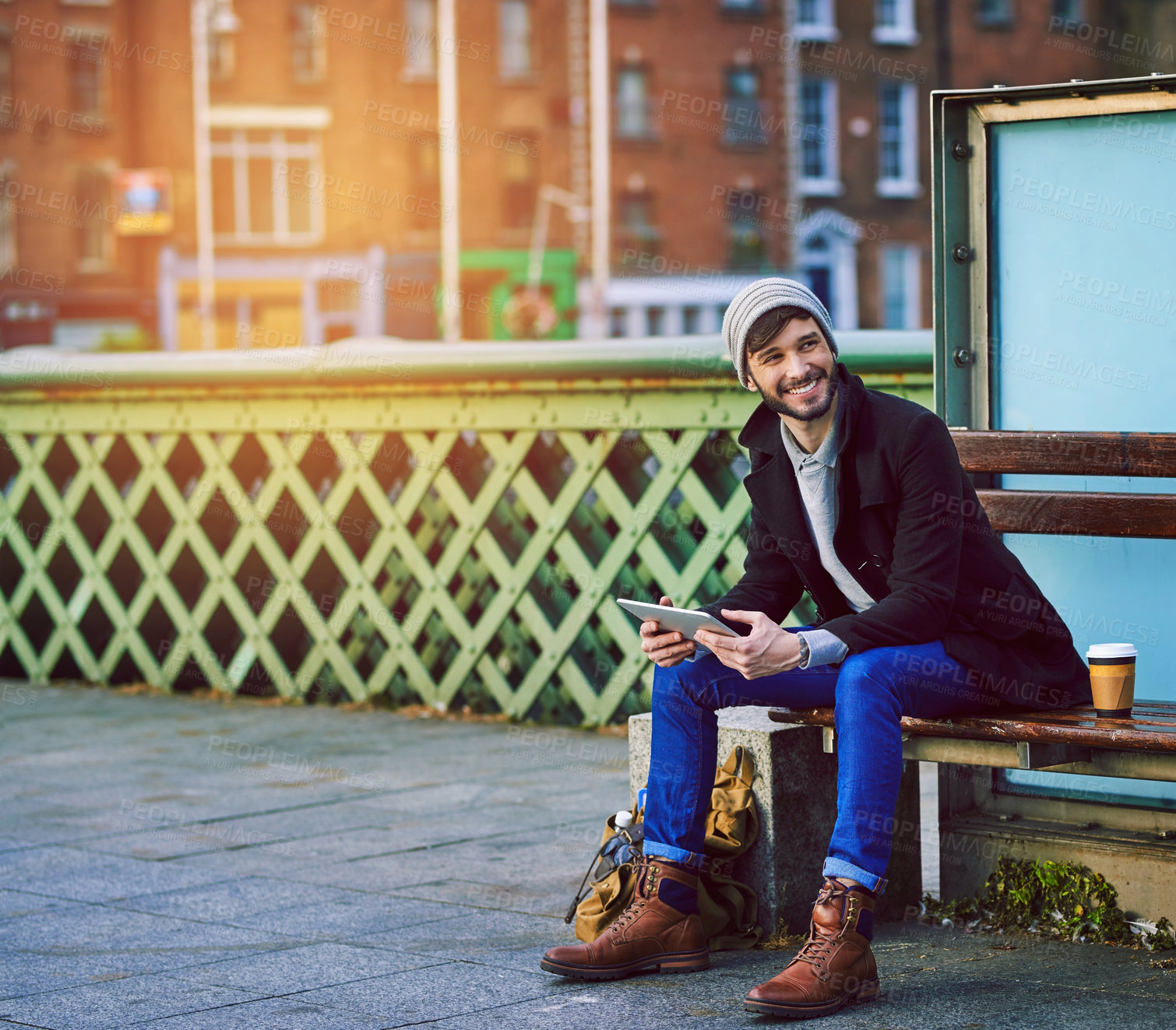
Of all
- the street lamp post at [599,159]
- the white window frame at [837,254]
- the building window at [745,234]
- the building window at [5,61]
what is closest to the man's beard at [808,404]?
the street lamp post at [599,159]

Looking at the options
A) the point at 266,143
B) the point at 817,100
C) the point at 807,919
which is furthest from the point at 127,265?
the point at 807,919

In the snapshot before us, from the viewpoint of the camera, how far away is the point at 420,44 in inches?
1606

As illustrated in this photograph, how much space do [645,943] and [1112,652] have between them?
44.2 inches

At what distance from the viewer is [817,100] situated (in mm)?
42938

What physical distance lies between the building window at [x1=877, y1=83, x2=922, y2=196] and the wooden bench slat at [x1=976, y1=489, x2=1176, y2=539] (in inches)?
1575

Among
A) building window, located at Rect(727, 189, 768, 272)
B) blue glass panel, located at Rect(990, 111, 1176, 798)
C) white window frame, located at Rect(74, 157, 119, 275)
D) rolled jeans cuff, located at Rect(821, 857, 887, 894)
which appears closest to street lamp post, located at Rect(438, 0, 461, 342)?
building window, located at Rect(727, 189, 768, 272)

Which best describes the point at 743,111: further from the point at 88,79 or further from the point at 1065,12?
the point at 88,79

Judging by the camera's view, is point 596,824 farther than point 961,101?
Yes

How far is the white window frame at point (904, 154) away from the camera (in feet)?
141

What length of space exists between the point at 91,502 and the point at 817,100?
3592cm

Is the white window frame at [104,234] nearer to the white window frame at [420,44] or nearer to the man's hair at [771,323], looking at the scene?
the white window frame at [420,44]

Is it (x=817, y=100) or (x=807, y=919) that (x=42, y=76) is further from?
(x=807, y=919)

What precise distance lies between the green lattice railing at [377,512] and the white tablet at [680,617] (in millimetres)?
2831

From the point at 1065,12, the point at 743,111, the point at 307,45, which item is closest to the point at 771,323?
the point at 307,45
